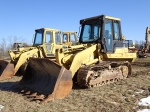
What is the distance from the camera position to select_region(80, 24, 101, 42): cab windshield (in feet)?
28.8

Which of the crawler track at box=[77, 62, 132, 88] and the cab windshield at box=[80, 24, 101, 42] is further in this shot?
the cab windshield at box=[80, 24, 101, 42]

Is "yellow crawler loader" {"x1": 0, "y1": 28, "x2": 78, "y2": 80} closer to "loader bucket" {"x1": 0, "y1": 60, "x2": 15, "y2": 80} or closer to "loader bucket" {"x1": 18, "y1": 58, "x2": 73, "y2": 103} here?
"loader bucket" {"x1": 0, "y1": 60, "x2": 15, "y2": 80}

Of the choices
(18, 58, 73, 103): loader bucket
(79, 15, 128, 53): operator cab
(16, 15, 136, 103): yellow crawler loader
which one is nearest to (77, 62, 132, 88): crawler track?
(16, 15, 136, 103): yellow crawler loader

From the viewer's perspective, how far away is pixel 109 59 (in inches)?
352

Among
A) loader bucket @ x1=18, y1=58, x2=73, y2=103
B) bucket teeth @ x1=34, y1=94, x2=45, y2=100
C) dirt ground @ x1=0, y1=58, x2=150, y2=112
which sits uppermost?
loader bucket @ x1=18, y1=58, x2=73, y2=103

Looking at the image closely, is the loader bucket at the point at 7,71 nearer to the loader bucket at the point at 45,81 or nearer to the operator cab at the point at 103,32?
the loader bucket at the point at 45,81

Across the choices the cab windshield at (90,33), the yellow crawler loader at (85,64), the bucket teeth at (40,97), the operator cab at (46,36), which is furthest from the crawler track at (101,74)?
the operator cab at (46,36)

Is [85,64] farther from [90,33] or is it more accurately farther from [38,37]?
[38,37]

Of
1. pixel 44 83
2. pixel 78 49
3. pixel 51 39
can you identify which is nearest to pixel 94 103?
pixel 44 83

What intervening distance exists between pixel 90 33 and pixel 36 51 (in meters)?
4.67

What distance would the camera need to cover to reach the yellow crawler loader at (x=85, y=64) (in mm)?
6422

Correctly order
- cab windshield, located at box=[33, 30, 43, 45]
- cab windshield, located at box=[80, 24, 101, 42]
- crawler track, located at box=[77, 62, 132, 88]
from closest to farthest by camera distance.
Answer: crawler track, located at box=[77, 62, 132, 88]
cab windshield, located at box=[80, 24, 101, 42]
cab windshield, located at box=[33, 30, 43, 45]

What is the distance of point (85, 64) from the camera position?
788 centimetres

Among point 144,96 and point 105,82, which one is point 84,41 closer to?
point 105,82
